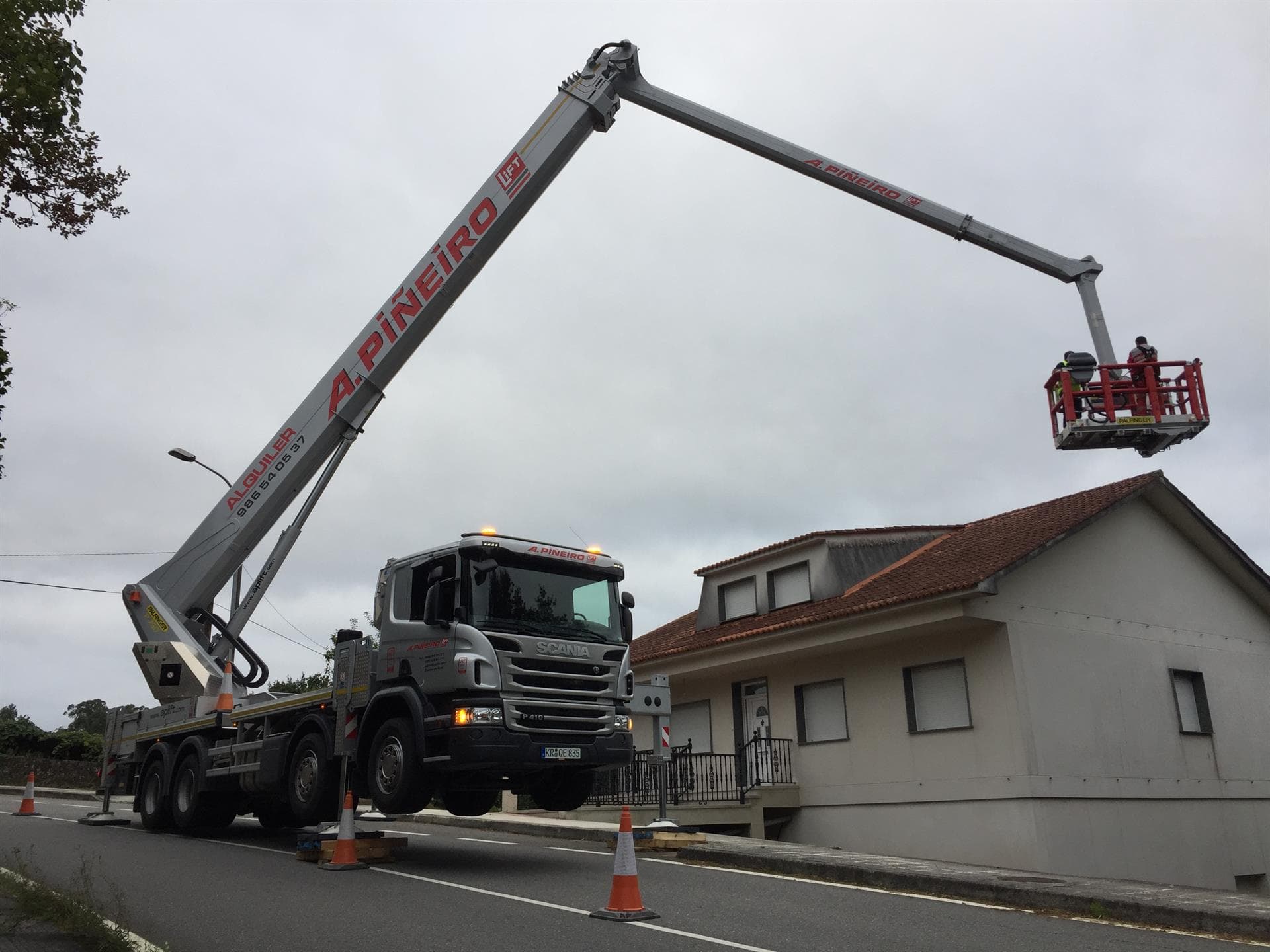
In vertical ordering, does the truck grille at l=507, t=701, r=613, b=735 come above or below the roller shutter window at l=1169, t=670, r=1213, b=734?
below

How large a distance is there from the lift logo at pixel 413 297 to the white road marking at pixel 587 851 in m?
6.72

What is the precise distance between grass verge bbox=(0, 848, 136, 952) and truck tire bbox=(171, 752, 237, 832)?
5.27 meters

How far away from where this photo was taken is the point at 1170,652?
62.7 feet

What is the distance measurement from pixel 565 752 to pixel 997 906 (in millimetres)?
4369

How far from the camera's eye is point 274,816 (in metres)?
15.0

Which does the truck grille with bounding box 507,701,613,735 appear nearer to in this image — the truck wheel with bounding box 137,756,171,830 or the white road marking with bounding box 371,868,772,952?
the white road marking with bounding box 371,868,772,952

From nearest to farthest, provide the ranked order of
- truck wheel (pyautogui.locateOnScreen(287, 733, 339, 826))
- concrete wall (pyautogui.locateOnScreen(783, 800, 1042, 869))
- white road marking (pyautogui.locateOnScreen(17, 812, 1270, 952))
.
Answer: white road marking (pyautogui.locateOnScreen(17, 812, 1270, 952)) → truck wheel (pyautogui.locateOnScreen(287, 733, 339, 826)) → concrete wall (pyautogui.locateOnScreen(783, 800, 1042, 869))

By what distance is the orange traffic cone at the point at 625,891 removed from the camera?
7.95 m

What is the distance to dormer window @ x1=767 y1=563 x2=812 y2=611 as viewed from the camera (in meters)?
21.1

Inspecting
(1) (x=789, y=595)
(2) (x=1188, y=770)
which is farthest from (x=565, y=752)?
(2) (x=1188, y=770)

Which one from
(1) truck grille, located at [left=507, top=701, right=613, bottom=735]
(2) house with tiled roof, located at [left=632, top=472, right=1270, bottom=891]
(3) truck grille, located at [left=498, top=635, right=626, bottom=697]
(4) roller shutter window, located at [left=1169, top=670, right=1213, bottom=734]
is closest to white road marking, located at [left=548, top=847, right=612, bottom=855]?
(2) house with tiled roof, located at [left=632, top=472, right=1270, bottom=891]

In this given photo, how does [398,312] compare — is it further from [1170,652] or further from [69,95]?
[1170,652]

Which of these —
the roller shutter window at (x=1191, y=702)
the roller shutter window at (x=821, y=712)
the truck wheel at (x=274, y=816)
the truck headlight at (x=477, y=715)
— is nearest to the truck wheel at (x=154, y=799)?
the truck wheel at (x=274, y=816)

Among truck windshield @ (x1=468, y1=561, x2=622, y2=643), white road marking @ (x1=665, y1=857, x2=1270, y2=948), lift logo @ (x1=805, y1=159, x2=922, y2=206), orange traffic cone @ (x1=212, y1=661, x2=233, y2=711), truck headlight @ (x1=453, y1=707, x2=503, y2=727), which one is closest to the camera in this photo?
white road marking @ (x1=665, y1=857, x2=1270, y2=948)
